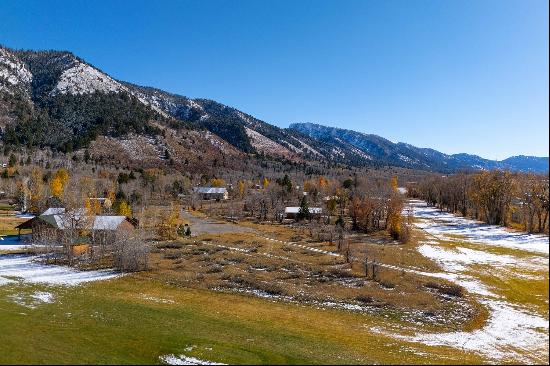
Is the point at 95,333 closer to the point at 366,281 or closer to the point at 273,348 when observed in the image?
the point at 273,348

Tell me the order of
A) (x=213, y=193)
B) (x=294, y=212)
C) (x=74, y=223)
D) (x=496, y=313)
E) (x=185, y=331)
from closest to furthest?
(x=185, y=331) < (x=496, y=313) < (x=74, y=223) < (x=294, y=212) < (x=213, y=193)

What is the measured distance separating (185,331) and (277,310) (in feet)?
37.2

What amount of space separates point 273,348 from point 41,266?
42825 mm

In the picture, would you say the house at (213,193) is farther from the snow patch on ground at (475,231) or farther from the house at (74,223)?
the house at (74,223)

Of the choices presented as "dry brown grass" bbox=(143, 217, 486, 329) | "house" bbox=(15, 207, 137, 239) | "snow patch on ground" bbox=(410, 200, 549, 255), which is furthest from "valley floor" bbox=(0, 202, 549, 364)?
"house" bbox=(15, 207, 137, 239)

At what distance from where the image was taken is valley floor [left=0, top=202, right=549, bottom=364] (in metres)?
26.8

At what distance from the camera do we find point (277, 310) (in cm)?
4009

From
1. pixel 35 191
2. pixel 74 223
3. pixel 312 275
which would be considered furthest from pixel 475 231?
pixel 35 191

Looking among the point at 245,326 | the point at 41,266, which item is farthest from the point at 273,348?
the point at 41,266

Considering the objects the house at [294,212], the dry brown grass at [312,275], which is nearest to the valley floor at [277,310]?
the dry brown grass at [312,275]

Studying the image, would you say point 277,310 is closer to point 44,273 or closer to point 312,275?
point 312,275

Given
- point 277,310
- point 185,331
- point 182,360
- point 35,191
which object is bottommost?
point 277,310

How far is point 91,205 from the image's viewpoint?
9181 cm

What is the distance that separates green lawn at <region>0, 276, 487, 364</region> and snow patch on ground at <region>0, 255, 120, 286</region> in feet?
14.6
